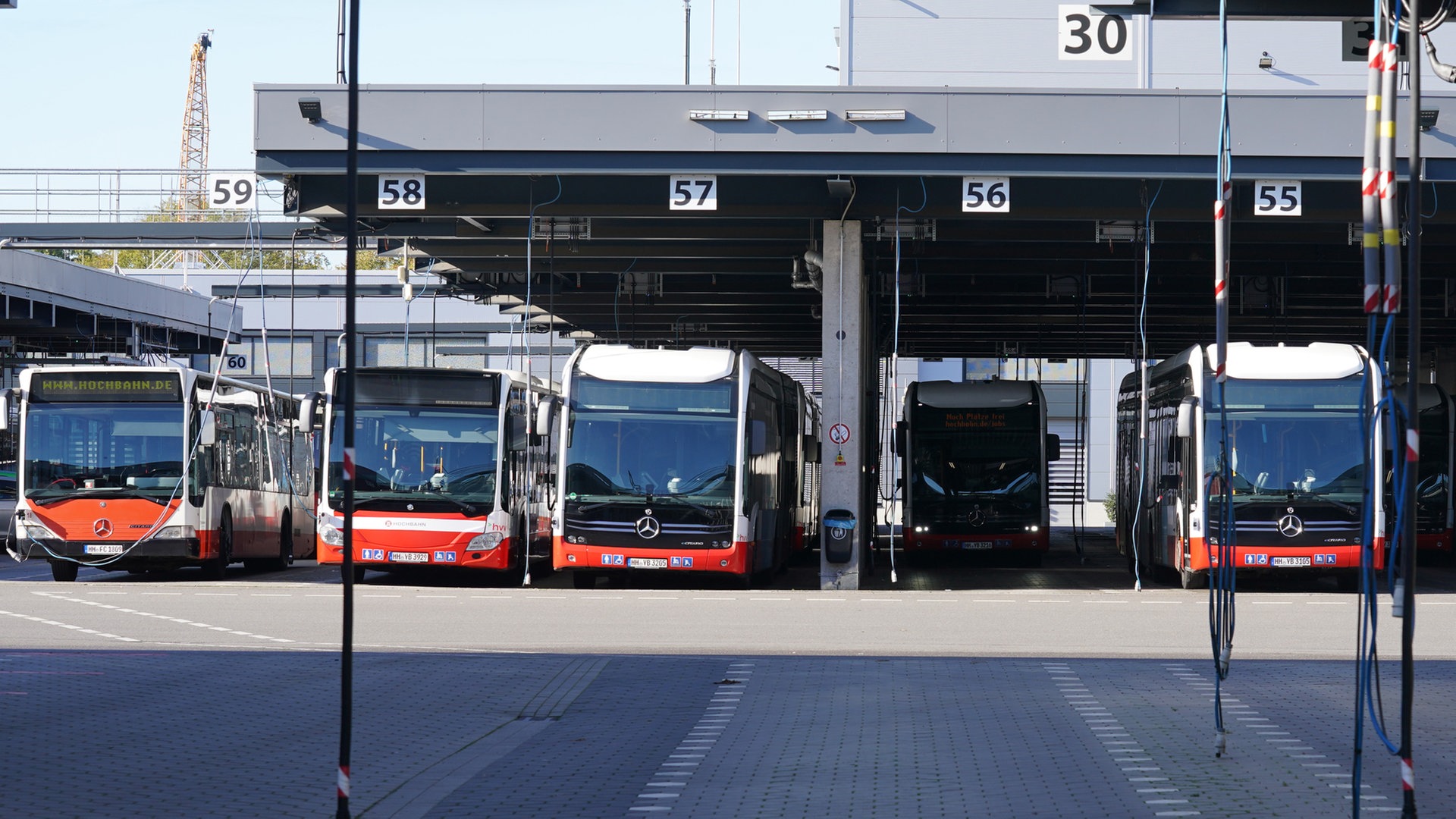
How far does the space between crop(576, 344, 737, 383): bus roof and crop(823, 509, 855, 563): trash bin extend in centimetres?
235

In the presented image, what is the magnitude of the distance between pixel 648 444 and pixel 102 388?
25.1ft

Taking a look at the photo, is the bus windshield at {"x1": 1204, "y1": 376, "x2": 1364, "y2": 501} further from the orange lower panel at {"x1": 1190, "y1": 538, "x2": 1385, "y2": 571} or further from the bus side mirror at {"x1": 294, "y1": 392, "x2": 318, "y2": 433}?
the bus side mirror at {"x1": 294, "y1": 392, "x2": 318, "y2": 433}

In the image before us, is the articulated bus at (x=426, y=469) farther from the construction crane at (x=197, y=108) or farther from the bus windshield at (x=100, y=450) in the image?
the construction crane at (x=197, y=108)

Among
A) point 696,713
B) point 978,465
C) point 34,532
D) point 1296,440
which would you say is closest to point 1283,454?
point 1296,440

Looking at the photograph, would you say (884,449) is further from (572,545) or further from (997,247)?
(572,545)

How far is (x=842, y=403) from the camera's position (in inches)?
923

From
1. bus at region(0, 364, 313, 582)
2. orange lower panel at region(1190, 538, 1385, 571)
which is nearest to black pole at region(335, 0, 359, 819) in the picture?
orange lower panel at region(1190, 538, 1385, 571)

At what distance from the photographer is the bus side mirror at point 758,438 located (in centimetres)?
2309

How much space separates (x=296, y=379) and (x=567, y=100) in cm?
4765

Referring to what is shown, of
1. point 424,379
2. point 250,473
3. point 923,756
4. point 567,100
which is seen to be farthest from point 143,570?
point 923,756

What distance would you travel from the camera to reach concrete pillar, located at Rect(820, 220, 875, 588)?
23.2m

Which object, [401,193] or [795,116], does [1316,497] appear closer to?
[795,116]

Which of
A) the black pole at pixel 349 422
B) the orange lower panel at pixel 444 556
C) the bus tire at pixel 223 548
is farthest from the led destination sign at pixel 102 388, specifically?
the black pole at pixel 349 422

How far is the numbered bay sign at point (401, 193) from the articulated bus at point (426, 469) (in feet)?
7.22
